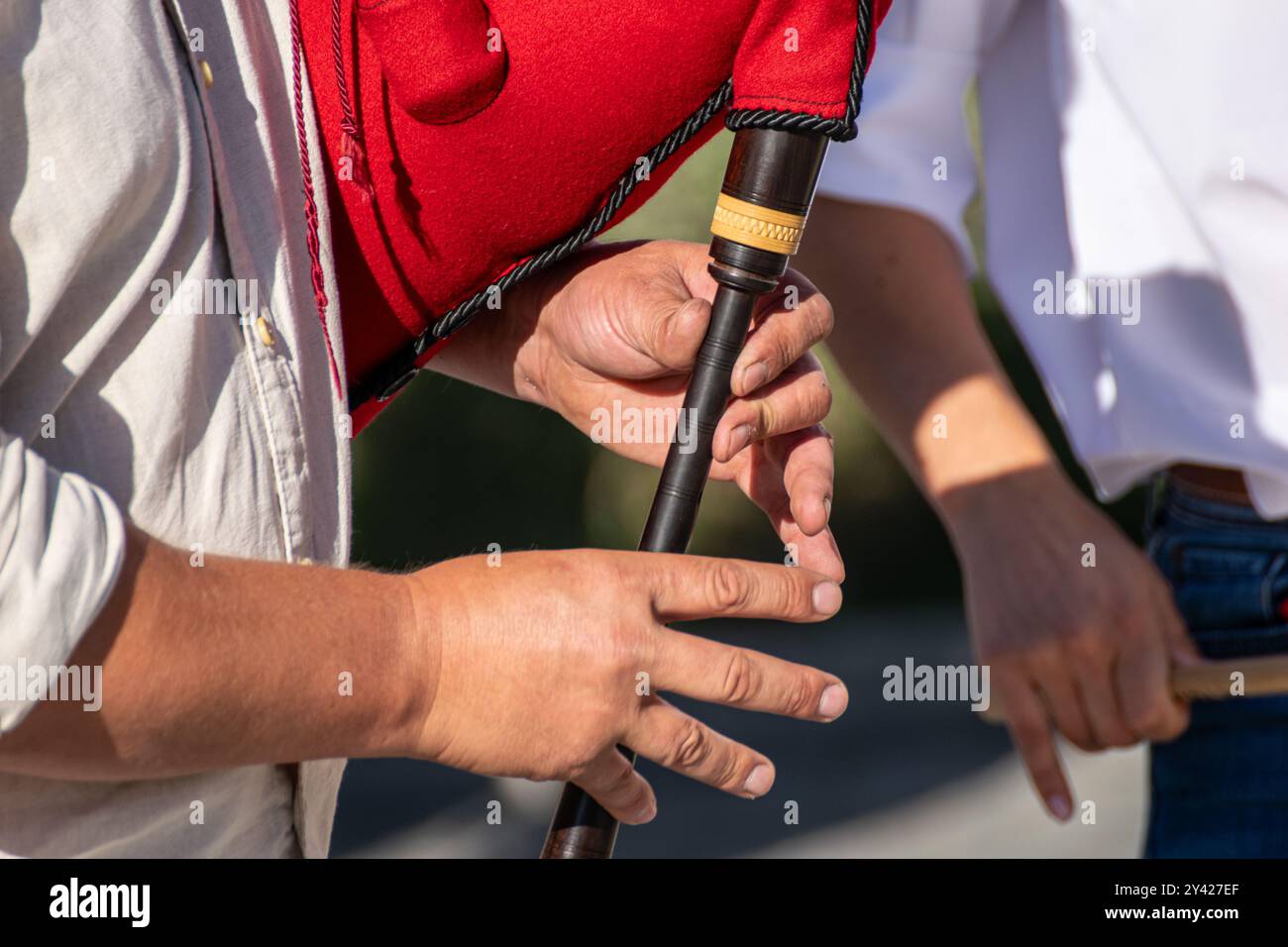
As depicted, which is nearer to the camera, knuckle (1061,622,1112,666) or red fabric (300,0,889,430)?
red fabric (300,0,889,430)

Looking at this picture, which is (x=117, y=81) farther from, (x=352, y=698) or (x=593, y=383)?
(x=593, y=383)

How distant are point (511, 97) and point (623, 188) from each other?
113 mm

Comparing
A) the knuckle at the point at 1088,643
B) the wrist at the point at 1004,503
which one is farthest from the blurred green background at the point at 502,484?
the knuckle at the point at 1088,643

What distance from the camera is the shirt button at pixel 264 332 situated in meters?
0.91

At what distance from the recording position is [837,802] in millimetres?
3963

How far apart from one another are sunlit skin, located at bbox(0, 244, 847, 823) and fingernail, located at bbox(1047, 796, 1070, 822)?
63 cm

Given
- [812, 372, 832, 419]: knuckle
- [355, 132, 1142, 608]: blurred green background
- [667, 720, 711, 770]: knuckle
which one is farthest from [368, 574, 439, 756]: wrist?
[355, 132, 1142, 608]: blurred green background

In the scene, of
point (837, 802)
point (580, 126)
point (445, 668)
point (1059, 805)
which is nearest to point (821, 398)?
point (580, 126)

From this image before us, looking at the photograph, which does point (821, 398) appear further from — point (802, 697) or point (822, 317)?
point (802, 697)

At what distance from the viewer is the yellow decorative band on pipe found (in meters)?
0.95

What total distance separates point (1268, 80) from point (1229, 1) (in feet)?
0.28

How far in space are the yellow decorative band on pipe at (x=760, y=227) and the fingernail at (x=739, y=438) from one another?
5.1 inches

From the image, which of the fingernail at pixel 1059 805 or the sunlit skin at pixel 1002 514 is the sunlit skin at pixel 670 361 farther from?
the fingernail at pixel 1059 805

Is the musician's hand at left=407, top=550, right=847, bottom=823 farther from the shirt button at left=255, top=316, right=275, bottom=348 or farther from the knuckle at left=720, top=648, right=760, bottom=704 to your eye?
the shirt button at left=255, top=316, right=275, bottom=348
